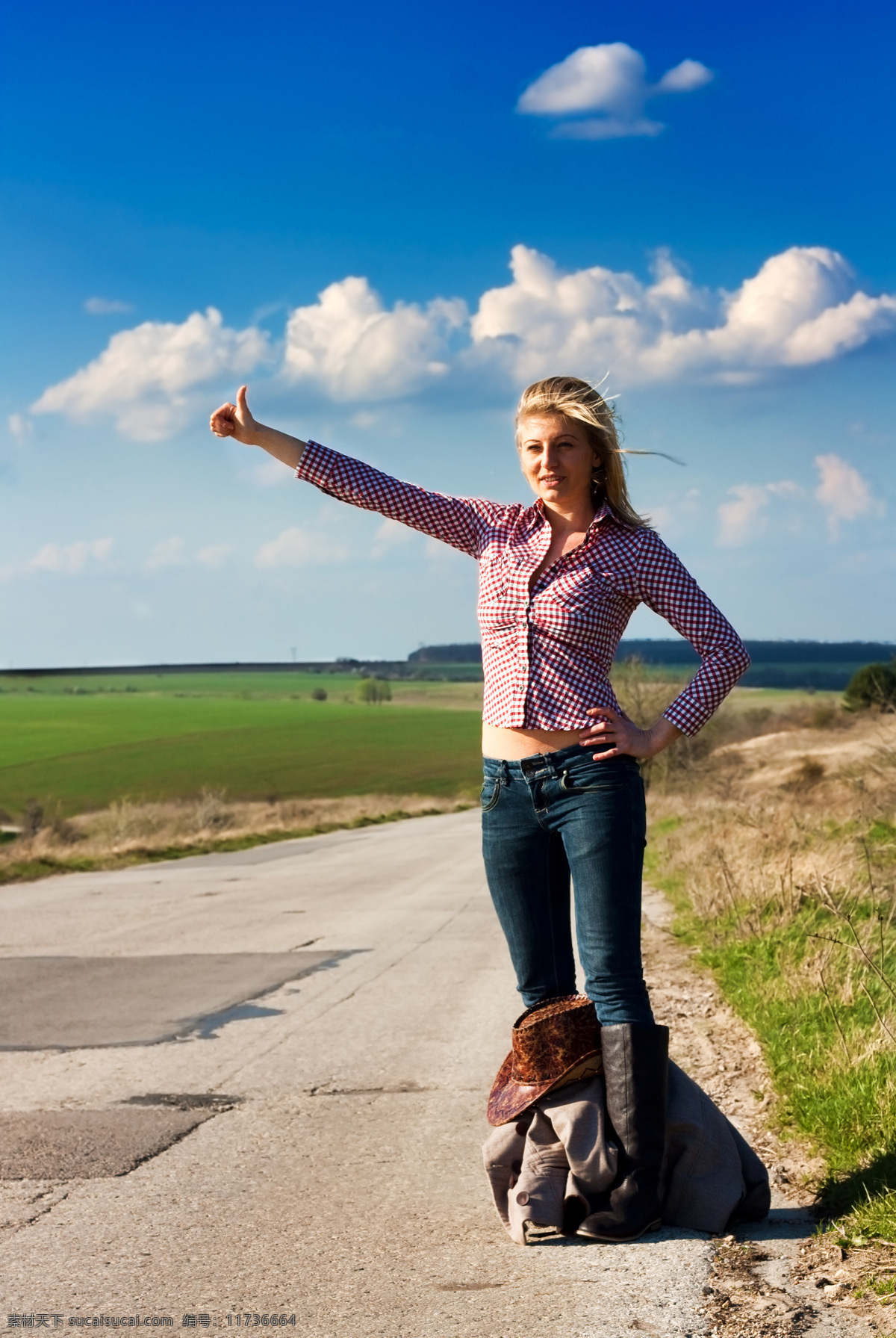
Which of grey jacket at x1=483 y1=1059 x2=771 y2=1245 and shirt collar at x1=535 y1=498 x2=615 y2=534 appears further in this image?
shirt collar at x1=535 y1=498 x2=615 y2=534

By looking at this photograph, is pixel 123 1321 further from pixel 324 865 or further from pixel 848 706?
pixel 848 706

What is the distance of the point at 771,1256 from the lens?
3381mm

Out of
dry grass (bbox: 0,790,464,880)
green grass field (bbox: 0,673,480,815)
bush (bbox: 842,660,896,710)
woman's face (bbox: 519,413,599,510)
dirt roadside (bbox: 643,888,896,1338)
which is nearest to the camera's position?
dirt roadside (bbox: 643,888,896,1338)

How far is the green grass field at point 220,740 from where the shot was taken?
234 feet

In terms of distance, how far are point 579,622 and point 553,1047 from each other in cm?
117

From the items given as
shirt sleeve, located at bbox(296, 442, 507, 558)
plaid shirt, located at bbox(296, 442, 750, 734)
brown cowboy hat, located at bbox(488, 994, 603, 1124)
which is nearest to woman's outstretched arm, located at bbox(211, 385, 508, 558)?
shirt sleeve, located at bbox(296, 442, 507, 558)

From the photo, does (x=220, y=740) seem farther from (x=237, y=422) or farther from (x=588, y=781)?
(x=588, y=781)

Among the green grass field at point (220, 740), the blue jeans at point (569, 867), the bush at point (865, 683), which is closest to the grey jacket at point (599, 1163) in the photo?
the blue jeans at point (569, 867)

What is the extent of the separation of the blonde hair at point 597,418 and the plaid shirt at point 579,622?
5 centimetres

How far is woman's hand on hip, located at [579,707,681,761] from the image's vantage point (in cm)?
340

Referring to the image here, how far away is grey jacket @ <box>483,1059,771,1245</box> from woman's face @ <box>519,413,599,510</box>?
5.41 feet

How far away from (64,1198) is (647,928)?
297 inches

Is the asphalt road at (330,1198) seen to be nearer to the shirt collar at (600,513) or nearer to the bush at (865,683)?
the shirt collar at (600,513)

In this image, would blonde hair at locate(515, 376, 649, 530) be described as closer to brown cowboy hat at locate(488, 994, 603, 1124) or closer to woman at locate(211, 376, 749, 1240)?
woman at locate(211, 376, 749, 1240)
